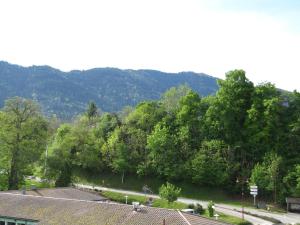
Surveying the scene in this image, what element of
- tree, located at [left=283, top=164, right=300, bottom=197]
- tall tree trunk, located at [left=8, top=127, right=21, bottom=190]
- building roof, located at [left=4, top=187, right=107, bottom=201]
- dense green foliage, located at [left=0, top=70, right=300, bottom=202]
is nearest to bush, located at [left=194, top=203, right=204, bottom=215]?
dense green foliage, located at [left=0, top=70, right=300, bottom=202]

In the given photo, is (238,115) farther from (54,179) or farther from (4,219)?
(4,219)

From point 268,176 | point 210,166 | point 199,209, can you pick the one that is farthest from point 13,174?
point 268,176

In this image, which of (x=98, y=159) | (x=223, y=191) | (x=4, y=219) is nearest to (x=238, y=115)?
(x=223, y=191)

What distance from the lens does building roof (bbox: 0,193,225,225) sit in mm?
43031

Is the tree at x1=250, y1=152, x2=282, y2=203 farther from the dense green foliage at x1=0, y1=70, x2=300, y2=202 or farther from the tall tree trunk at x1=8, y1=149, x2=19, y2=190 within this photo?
the tall tree trunk at x1=8, y1=149, x2=19, y2=190

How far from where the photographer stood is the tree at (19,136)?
3041 inches

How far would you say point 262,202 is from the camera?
81000 millimetres

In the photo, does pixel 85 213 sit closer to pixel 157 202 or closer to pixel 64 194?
pixel 64 194

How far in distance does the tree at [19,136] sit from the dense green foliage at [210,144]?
77 centimetres

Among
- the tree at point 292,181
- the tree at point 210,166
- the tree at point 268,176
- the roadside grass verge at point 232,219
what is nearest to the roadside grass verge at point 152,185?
the tree at point 210,166

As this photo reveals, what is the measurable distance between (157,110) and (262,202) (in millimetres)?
29966

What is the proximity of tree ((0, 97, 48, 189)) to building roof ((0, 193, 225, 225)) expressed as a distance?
23.1 metres

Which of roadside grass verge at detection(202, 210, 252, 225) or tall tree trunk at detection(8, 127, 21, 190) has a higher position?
tall tree trunk at detection(8, 127, 21, 190)

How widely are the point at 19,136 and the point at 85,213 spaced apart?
34513mm
